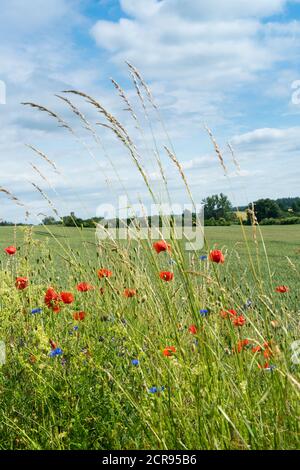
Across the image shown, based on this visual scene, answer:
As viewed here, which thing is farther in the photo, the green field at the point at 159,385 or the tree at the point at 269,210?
the tree at the point at 269,210

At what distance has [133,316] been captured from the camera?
3.27m

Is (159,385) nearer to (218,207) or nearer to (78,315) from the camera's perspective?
(78,315)

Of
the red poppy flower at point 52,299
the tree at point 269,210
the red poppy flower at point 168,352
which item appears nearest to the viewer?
the red poppy flower at point 168,352

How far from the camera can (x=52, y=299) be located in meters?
3.05

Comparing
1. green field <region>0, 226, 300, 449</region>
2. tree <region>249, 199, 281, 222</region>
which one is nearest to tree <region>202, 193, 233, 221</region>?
green field <region>0, 226, 300, 449</region>

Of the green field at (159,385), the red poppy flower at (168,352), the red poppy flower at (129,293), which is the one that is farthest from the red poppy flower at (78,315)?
the red poppy flower at (168,352)

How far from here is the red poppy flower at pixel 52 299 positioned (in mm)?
2980

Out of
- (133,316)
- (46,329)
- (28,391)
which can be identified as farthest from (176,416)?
(46,329)

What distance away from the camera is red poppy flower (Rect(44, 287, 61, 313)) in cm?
298

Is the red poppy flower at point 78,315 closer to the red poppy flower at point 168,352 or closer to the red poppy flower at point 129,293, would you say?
the red poppy flower at point 129,293

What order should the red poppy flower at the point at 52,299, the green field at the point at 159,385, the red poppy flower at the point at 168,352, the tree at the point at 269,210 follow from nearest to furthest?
1. the green field at the point at 159,385
2. the red poppy flower at the point at 168,352
3. the red poppy flower at the point at 52,299
4. the tree at the point at 269,210

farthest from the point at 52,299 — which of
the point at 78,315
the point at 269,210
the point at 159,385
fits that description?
the point at 269,210

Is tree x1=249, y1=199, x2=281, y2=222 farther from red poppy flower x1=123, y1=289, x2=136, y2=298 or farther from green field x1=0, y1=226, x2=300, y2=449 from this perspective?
green field x1=0, y1=226, x2=300, y2=449
